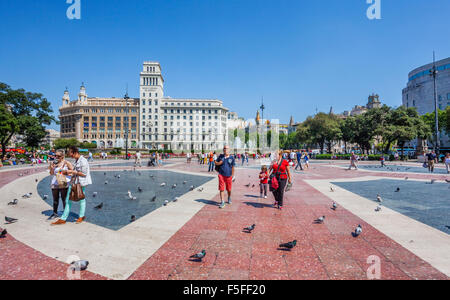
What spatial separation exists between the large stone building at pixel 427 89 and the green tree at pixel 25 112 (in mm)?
97356

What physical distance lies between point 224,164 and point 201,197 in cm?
234

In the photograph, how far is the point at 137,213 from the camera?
21.6ft

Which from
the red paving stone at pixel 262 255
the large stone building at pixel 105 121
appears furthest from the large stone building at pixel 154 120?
the red paving stone at pixel 262 255

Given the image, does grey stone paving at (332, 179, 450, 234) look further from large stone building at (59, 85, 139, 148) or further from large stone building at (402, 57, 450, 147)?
large stone building at (59, 85, 139, 148)

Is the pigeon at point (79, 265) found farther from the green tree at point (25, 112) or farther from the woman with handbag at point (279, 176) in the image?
the green tree at point (25, 112)

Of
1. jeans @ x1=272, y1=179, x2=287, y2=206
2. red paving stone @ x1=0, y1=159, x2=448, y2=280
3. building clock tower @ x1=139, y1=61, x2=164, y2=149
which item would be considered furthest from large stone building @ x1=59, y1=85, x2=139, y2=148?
red paving stone @ x1=0, y1=159, x2=448, y2=280

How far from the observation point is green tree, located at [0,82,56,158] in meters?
41.7

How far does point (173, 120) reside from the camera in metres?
102

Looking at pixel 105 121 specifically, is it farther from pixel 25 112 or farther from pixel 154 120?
pixel 25 112

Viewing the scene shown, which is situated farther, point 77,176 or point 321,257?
point 77,176

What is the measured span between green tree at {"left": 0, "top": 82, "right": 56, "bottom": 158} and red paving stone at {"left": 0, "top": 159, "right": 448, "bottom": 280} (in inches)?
1775

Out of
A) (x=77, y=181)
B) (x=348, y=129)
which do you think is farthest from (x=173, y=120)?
(x=77, y=181)
